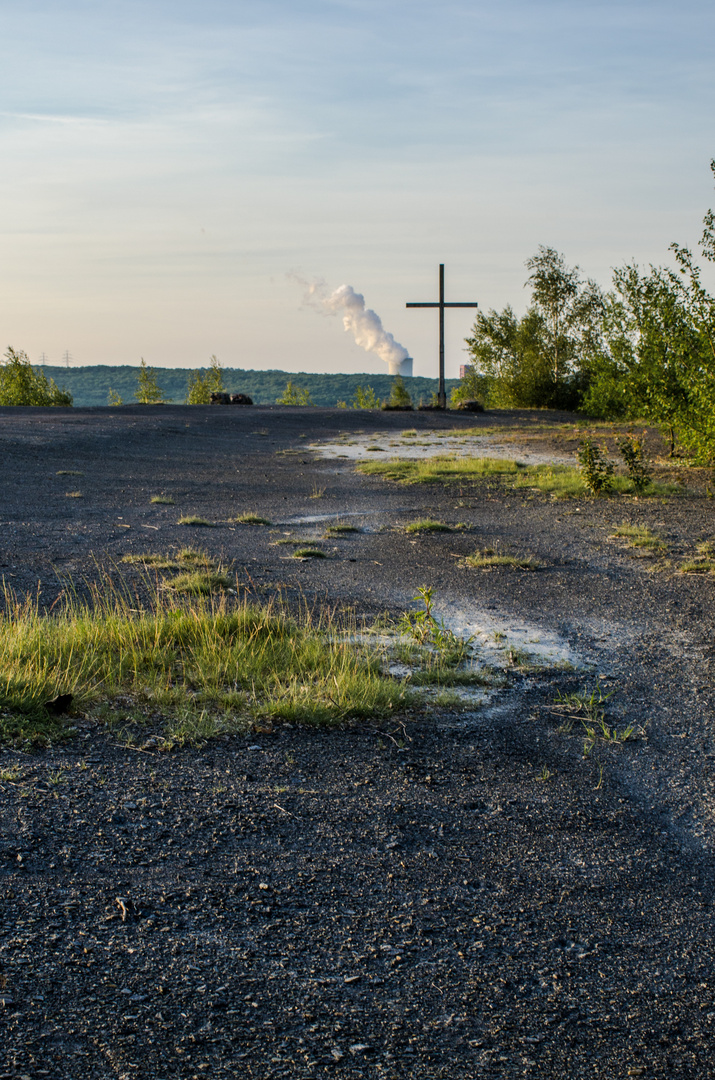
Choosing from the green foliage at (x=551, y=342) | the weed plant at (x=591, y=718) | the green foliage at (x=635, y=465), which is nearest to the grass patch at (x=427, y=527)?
the green foliage at (x=635, y=465)

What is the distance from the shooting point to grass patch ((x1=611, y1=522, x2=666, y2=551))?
8.52 m

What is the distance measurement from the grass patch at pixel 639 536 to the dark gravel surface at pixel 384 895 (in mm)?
2929

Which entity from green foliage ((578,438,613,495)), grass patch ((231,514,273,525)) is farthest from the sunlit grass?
green foliage ((578,438,613,495))

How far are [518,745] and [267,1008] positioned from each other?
2.09 metres

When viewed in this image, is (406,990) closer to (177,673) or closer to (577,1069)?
(577,1069)

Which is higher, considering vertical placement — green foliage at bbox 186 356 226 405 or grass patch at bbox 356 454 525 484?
green foliage at bbox 186 356 226 405

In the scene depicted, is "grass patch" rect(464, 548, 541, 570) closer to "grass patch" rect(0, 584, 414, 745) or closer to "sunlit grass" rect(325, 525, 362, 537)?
"sunlit grass" rect(325, 525, 362, 537)

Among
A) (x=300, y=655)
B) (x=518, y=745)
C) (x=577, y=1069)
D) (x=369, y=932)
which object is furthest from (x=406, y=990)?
(x=300, y=655)

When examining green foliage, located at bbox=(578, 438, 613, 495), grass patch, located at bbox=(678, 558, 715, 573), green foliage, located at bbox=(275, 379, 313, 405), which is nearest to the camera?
grass patch, located at bbox=(678, 558, 715, 573)

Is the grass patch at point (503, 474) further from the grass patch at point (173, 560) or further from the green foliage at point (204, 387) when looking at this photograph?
the green foliage at point (204, 387)

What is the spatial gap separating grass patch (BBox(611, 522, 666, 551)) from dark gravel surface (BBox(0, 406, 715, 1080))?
2929mm

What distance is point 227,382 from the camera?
167 metres

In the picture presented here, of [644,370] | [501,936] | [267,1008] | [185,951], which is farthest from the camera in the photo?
[644,370]

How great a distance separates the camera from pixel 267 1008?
2.17 metres
